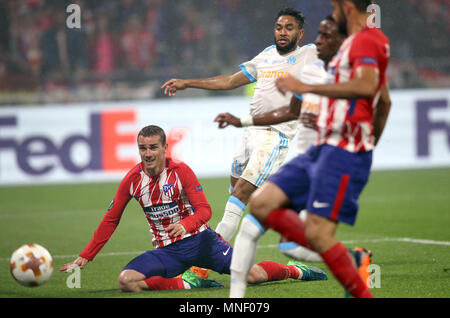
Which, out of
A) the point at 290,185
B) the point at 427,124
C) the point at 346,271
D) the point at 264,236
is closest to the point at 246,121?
the point at 290,185

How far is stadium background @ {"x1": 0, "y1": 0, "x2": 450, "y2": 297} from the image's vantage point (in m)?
14.3

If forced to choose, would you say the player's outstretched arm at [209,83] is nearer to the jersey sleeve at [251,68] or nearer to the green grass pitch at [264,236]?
the jersey sleeve at [251,68]

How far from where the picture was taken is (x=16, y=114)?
14.4 meters

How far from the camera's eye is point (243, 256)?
4.55 meters

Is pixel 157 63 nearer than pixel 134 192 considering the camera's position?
No

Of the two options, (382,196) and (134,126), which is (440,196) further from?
(134,126)

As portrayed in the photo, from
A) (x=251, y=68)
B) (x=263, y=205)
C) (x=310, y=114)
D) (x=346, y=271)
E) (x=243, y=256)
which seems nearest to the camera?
(x=346, y=271)

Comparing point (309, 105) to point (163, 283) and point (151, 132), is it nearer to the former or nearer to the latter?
point (151, 132)

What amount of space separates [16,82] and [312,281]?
10.9 metres

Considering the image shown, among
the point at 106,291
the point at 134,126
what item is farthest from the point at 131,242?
the point at 134,126

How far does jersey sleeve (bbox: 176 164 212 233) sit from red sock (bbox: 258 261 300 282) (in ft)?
1.99

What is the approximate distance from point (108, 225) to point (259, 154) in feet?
5.35

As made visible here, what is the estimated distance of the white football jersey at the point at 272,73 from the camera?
6.62 metres
